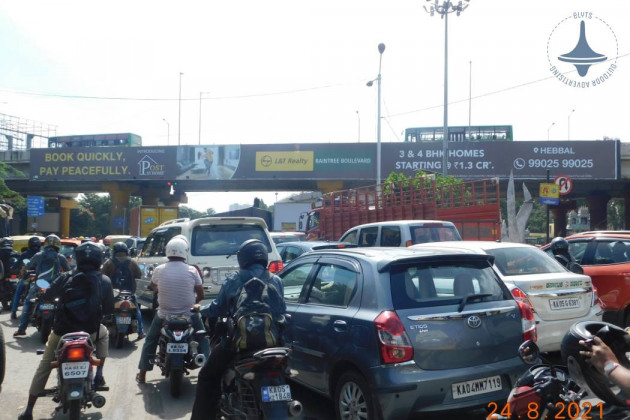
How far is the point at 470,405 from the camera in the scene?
15.3ft

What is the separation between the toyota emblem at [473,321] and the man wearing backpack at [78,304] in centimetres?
342

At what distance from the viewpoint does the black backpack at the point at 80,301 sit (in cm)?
559

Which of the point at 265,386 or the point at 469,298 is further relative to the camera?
the point at 469,298

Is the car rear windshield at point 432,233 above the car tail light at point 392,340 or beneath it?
above

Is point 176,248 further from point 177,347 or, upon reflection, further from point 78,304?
point 78,304

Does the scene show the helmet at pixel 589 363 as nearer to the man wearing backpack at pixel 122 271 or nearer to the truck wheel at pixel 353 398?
the truck wheel at pixel 353 398

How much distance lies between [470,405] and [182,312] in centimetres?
344

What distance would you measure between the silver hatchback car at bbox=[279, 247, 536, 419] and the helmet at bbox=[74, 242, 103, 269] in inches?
81.5

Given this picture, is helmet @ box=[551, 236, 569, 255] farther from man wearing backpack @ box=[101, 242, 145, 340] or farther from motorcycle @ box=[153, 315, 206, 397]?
man wearing backpack @ box=[101, 242, 145, 340]

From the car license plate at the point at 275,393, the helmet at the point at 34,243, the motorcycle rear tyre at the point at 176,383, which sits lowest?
the motorcycle rear tyre at the point at 176,383

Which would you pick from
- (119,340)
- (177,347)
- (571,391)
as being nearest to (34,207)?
(119,340)

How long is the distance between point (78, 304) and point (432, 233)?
8.00m

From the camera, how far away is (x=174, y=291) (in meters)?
6.72

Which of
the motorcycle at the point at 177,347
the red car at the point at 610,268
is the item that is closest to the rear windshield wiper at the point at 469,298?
the motorcycle at the point at 177,347
